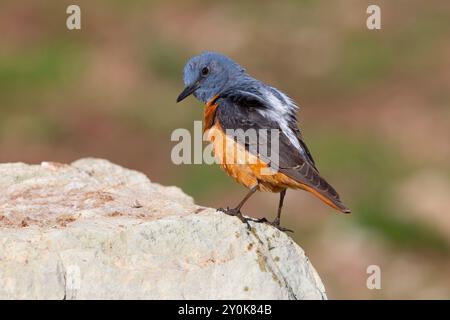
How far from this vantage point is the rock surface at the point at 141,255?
21.6ft

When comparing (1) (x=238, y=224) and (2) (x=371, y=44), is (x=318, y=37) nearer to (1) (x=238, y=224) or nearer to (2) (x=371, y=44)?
(2) (x=371, y=44)

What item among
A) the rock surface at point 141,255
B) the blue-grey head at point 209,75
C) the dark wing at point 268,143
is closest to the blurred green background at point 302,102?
the blue-grey head at point 209,75

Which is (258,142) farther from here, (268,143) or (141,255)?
(141,255)

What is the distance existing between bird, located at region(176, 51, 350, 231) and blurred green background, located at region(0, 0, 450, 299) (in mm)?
5122

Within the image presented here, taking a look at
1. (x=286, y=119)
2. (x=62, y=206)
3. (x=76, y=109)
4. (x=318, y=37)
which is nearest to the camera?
(x=62, y=206)

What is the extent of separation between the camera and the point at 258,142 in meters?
8.21

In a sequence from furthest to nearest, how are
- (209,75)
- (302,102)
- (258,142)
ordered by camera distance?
(302,102)
(209,75)
(258,142)

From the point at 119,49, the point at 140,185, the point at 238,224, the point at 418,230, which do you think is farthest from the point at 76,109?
the point at 238,224

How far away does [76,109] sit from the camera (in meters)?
19.4

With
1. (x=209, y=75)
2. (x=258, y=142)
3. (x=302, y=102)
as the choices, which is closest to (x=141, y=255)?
(x=258, y=142)

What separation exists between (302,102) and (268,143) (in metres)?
11.8

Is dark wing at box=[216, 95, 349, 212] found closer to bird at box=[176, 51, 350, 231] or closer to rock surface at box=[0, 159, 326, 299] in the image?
bird at box=[176, 51, 350, 231]

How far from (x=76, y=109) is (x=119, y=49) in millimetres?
2587

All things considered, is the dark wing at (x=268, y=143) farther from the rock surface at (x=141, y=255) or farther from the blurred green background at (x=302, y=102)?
the blurred green background at (x=302, y=102)
